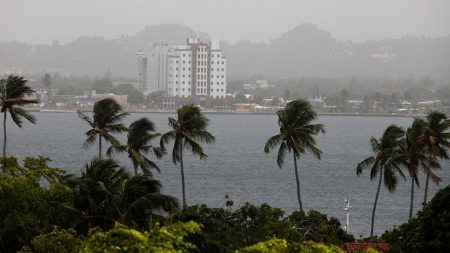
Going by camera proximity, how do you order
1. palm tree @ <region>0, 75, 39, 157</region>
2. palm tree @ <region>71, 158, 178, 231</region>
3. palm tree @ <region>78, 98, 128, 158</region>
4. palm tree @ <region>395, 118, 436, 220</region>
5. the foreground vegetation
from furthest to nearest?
palm tree @ <region>395, 118, 436, 220</region>, palm tree @ <region>0, 75, 39, 157</region>, palm tree @ <region>78, 98, 128, 158</region>, palm tree @ <region>71, 158, 178, 231</region>, the foreground vegetation

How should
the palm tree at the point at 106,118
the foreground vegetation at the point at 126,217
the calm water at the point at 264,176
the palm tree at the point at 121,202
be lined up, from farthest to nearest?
the calm water at the point at 264,176, the palm tree at the point at 106,118, the palm tree at the point at 121,202, the foreground vegetation at the point at 126,217

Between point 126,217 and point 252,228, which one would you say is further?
point 252,228

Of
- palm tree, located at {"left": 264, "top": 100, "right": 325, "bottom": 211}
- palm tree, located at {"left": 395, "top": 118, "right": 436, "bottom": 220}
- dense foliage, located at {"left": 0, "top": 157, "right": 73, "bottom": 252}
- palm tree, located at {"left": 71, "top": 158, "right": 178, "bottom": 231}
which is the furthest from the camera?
palm tree, located at {"left": 395, "top": 118, "right": 436, "bottom": 220}

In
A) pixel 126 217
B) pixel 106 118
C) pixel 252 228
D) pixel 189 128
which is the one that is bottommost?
pixel 252 228

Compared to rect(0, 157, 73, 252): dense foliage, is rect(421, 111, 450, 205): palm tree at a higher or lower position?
higher

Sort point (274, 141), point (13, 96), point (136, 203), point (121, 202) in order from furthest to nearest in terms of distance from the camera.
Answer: point (13, 96) < point (274, 141) < point (121, 202) < point (136, 203)

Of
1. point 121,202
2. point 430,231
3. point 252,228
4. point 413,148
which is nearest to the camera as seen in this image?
point 430,231

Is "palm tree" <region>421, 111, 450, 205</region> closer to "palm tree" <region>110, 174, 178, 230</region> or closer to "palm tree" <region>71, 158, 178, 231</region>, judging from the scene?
"palm tree" <region>71, 158, 178, 231</region>

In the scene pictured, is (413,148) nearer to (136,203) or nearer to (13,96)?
(13,96)

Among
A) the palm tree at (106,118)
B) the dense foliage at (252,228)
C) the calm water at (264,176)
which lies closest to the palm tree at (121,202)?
the dense foliage at (252,228)

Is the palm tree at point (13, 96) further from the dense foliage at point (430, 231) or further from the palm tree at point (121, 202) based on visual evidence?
the dense foliage at point (430, 231)

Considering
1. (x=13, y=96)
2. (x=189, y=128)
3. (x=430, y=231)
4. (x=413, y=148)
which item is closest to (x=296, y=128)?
(x=189, y=128)

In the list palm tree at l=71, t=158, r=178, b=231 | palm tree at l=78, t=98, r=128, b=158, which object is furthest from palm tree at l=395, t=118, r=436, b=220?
palm tree at l=71, t=158, r=178, b=231

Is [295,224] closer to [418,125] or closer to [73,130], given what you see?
[418,125]
